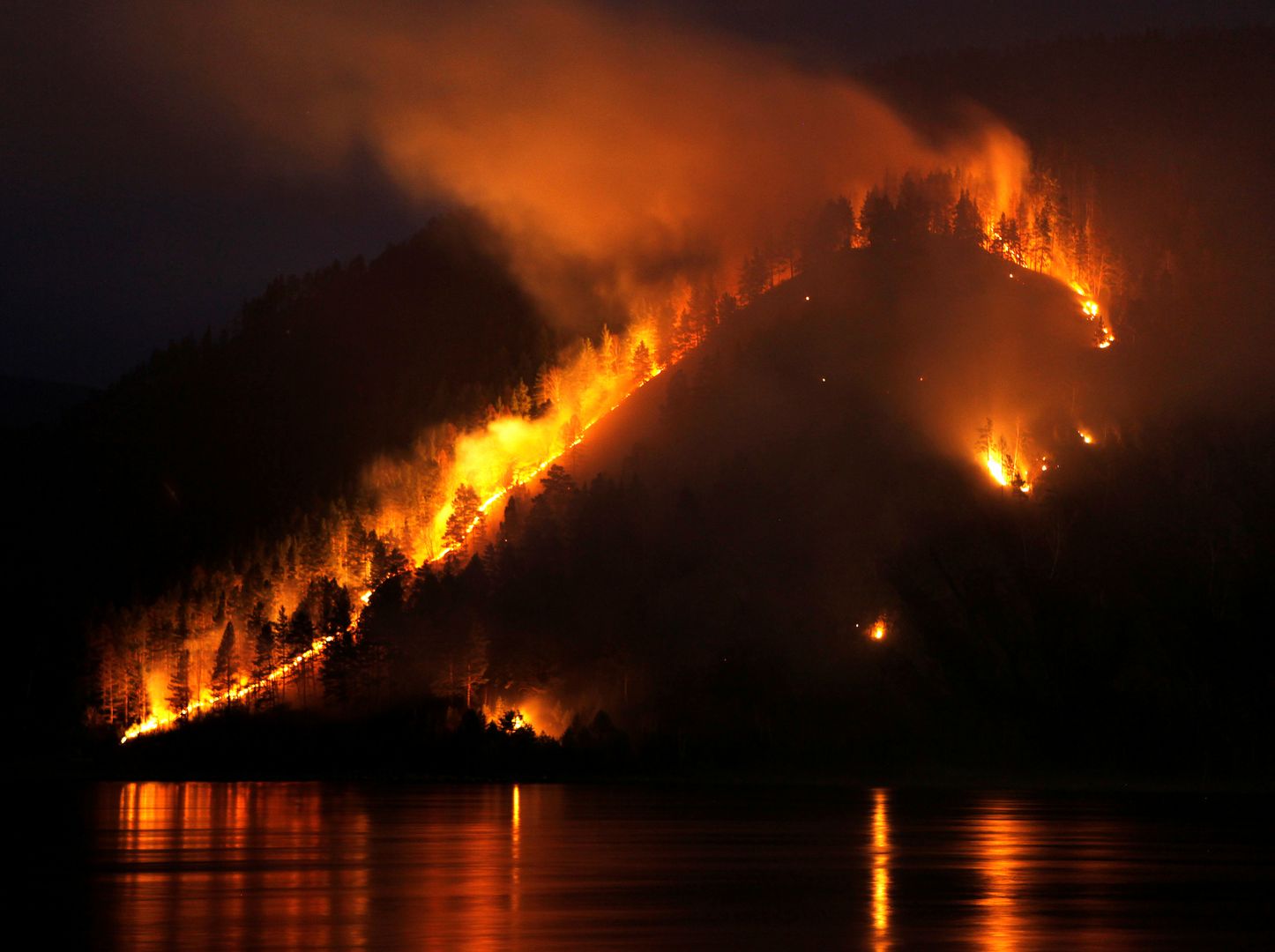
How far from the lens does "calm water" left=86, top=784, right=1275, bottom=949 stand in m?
43.3

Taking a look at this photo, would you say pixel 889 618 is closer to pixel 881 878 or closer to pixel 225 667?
pixel 225 667

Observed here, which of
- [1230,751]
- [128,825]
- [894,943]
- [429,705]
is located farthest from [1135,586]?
[894,943]

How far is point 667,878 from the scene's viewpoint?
57406mm

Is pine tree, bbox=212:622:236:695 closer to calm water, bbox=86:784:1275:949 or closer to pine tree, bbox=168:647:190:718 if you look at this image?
pine tree, bbox=168:647:190:718

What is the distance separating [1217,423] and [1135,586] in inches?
1226

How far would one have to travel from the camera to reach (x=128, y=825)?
8462 centimetres

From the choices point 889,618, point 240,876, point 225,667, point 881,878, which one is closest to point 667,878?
point 881,878

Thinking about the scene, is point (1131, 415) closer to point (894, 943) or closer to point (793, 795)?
point (793, 795)

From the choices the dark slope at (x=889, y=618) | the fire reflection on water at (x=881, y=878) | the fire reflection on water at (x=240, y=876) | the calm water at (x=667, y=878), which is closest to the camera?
the fire reflection on water at (x=240, y=876)

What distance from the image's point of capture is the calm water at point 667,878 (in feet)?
142

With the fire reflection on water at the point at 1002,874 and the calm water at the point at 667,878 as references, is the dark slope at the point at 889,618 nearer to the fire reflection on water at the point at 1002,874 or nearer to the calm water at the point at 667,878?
the calm water at the point at 667,878

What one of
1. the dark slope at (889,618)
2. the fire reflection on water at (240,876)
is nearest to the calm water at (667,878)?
the fire reflection on water at (240,876)

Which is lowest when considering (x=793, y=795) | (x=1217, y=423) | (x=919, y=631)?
(x=793, y=795)

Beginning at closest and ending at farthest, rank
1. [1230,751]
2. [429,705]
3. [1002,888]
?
[1002,888], [1230,751], [429,705]
